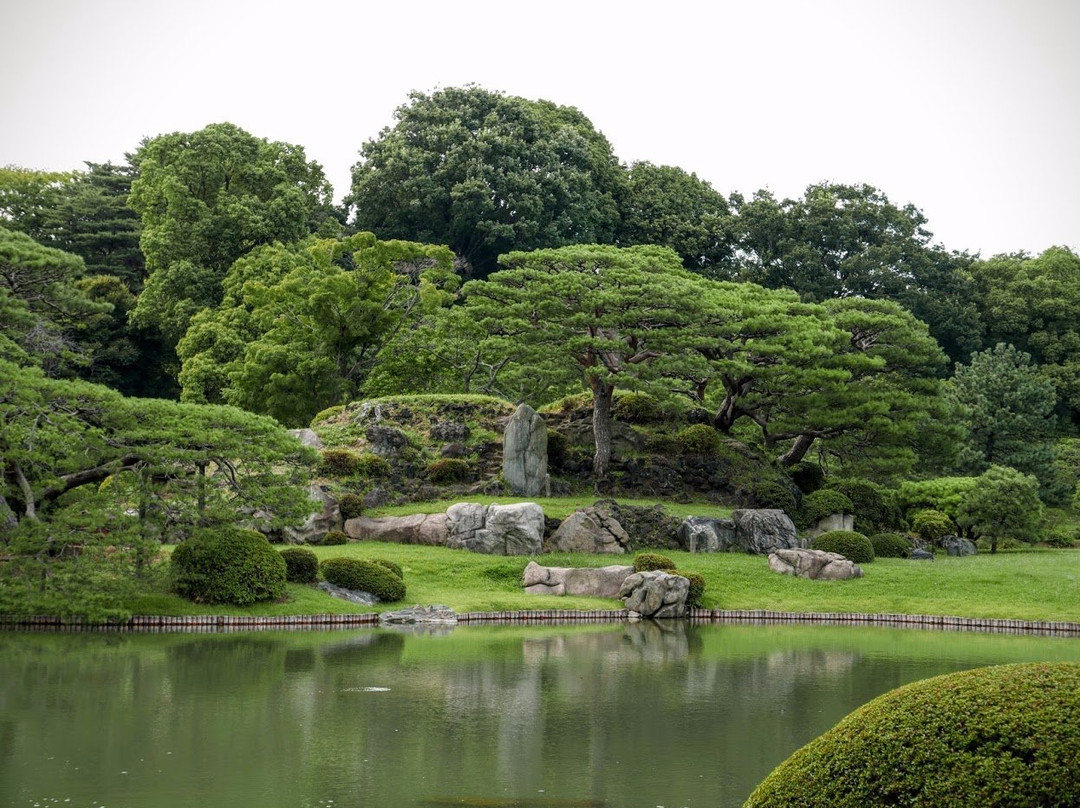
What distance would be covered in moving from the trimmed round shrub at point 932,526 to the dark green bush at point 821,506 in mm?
4165

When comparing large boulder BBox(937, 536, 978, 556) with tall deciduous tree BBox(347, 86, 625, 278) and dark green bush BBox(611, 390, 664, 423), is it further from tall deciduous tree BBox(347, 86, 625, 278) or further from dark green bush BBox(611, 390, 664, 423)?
tall deciduous tree BBox(347, 86, 625, 278)

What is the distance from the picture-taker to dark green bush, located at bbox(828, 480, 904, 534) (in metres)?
37.5

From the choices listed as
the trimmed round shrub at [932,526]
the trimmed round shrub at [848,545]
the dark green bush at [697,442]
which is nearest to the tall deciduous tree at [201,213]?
the dark green bush at [697,442]

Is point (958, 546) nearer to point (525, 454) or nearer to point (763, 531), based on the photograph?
point (763, 531)

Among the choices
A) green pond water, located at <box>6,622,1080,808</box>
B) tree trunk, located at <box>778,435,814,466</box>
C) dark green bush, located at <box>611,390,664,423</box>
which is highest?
dark green bush, located at <box>611,390,664,423</box>

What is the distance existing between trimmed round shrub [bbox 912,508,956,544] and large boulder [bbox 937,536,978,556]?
0.82 m

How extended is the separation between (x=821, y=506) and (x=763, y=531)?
11.6 feet

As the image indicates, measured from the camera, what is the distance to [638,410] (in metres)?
40.2

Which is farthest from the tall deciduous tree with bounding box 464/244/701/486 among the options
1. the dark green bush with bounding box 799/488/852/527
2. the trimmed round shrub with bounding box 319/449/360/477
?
the dark green bush with bounding box 799/488/852/527

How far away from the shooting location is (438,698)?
15719mm

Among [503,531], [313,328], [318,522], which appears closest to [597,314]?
[503,531]

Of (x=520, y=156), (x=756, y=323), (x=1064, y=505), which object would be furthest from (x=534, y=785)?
(x=520, y=156)

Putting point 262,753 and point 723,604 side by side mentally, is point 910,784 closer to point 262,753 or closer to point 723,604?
point 262,753

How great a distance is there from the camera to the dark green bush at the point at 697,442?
38094 mm
